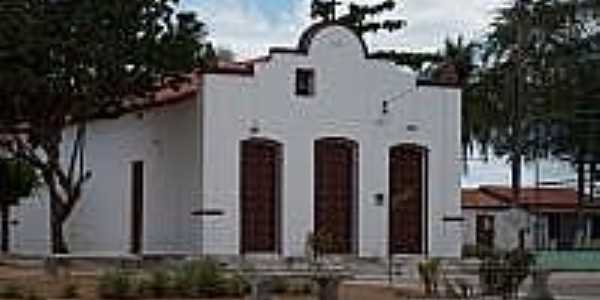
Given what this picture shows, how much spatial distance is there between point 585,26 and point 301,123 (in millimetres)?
24551

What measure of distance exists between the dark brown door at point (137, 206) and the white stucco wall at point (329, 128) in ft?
19.5

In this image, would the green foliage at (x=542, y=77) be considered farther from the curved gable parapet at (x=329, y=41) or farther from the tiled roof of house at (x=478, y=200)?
the curved gable parapet at (x=329, y=41)

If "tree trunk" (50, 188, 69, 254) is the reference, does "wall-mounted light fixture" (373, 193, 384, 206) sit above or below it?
above

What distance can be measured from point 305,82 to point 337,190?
3.79 m

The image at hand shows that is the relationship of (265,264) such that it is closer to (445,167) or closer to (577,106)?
(445,167)

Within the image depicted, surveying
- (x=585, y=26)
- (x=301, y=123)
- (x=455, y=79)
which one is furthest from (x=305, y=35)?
(x=585, y=26)

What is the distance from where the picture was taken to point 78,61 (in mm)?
42062

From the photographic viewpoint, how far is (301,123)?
155 feet

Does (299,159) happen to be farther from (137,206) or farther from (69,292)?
(69,292)

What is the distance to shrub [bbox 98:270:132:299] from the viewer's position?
27906 millimetres

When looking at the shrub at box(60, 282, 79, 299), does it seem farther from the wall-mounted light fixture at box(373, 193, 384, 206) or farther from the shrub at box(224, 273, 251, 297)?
the wall-mounted light fixture at box(373, 193, 384, 206)

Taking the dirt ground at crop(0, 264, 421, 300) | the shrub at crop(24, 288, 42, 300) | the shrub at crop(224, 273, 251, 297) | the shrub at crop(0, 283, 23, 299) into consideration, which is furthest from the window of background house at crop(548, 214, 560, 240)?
the shrub at crop(0, 283, 23, 299)

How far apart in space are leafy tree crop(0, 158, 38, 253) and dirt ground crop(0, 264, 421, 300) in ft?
46.9

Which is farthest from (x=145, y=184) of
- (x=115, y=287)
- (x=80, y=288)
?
(x=115, y=287)
